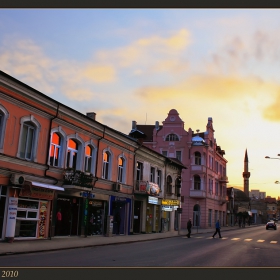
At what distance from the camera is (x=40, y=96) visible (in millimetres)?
20062

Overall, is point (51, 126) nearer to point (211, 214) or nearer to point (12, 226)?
point (12, 226)

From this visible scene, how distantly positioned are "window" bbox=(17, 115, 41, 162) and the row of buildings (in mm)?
53

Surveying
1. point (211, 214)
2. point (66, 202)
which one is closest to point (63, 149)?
point (66, 202)

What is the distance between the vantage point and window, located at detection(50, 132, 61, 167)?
21470 mm

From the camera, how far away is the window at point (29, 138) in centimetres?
1905

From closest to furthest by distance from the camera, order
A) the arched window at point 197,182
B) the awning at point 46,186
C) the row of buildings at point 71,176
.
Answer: the row of buildings at point 71,176, the awning at point 46,186, the arched window at point 197,182

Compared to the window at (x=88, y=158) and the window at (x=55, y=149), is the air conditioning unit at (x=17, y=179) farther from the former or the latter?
the window at (x=88, y=158)

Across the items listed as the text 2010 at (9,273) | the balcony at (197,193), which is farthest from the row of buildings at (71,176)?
the balcony at (197,193)

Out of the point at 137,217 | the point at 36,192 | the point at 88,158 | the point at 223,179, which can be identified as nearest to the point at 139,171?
the point at 137,217

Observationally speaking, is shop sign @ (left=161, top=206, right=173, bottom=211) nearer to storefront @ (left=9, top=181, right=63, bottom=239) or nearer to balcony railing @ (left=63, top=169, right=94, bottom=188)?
balcony railing @ (left=63, top=169, right=94, bottom=188)

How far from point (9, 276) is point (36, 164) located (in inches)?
435

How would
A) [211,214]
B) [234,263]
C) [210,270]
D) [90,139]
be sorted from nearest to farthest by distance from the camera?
[210,270]
[234,263]
[90,139]
[211,214]

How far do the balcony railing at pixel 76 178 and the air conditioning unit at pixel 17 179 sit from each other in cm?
393

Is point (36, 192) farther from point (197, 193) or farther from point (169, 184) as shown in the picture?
point (197, 193)
